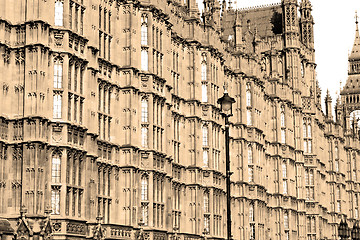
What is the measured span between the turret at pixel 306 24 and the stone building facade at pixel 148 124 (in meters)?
3.78

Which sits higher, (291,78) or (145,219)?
(291,78)

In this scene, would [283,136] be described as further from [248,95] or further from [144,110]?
[144,110]

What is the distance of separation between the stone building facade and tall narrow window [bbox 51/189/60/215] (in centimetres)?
8

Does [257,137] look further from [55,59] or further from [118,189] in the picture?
[55,59]

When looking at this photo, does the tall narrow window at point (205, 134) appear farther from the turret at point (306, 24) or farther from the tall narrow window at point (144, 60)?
the turret at point (306, 24)

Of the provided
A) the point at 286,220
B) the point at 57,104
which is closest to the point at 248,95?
the point at 286,220

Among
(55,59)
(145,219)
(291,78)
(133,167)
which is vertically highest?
(291,78)

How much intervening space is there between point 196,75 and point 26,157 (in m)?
24.4

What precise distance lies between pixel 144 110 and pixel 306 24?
45.4 meters

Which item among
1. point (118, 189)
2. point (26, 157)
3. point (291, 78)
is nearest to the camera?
point (26, 157)

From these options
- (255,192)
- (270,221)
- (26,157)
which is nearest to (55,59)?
(26,157)

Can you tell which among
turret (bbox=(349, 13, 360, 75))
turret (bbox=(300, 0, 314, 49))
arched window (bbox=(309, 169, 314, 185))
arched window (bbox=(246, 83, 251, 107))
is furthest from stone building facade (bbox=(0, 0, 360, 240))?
turret (bbox=(349, 13, 360, 75))

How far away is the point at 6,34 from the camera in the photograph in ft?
139

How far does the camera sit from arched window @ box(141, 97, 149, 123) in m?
52.4
